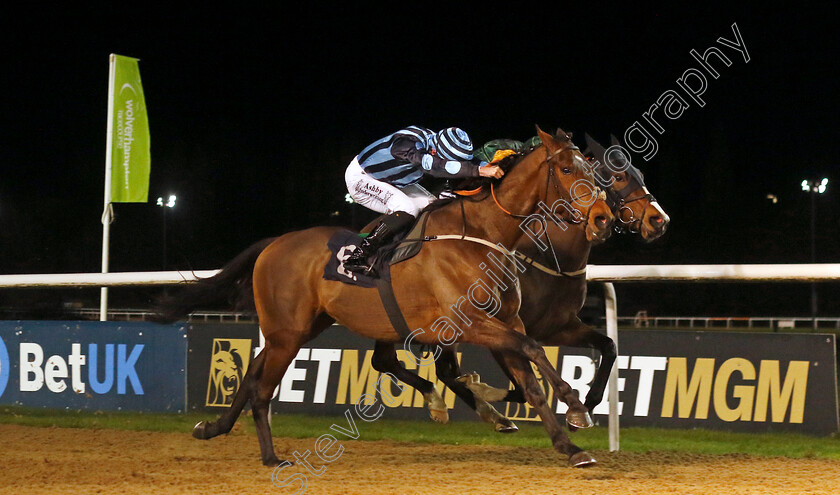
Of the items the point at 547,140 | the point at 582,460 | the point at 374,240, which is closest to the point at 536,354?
the point at 582,460

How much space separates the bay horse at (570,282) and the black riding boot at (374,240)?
75 cm

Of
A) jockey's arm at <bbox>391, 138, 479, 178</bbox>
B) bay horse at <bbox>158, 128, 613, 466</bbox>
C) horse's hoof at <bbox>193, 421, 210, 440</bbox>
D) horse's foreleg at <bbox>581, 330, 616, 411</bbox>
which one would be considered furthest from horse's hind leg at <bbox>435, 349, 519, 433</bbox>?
horse's hoof at <bbox>193, 421, 210, 440</bbox>

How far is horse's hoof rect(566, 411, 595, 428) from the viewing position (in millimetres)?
4613

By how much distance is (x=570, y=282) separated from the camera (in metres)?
5.67

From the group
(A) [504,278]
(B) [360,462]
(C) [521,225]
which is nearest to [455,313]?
(A) [504,278]

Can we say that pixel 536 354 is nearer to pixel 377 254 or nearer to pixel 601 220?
pixel 601 220

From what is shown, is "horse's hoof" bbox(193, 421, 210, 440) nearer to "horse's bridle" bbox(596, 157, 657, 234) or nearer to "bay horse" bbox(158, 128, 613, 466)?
"bay horse" bbox(158, 128, 613, 466)

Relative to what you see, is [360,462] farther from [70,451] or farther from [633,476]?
[70,451]

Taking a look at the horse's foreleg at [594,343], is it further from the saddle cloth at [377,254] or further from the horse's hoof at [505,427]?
the saddle cloth at [377,254]

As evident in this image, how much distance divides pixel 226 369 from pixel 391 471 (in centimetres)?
278

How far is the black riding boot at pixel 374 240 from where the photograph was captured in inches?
216

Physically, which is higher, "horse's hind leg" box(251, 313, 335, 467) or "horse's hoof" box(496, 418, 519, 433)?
"horse's hind leg" box(251, 313, 335, 467)

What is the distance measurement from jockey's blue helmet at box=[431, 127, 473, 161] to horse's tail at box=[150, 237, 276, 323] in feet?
4.84

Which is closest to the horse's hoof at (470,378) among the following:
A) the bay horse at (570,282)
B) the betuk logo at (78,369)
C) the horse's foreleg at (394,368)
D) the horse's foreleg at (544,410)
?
the bay horse at (570,282)
